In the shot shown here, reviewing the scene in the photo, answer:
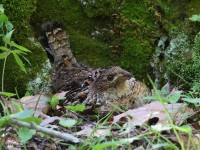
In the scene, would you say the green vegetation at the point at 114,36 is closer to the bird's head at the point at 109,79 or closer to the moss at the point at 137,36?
the moss at the point at 137,36

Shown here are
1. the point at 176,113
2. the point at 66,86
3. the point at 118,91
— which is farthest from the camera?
the point at 66,86

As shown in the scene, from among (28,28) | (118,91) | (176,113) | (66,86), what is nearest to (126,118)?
(176,113)

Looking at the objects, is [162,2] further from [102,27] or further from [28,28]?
[28,28]

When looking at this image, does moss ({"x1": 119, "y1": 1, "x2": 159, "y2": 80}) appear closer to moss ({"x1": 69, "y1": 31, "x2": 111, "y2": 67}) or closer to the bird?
moss ({"x1": 69, "y1": 31, "x2": 111, "y2": 67})

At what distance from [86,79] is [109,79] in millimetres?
554

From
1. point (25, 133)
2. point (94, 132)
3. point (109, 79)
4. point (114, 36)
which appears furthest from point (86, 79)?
point (25, 133)

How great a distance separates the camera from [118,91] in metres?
4.32

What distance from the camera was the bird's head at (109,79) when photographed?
4273 millimetres

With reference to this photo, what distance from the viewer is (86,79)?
485 centimetres

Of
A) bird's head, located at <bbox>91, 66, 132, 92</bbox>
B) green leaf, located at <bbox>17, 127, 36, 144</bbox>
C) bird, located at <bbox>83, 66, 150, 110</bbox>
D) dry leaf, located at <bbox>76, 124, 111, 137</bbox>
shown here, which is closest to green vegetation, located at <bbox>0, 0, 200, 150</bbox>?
bird, located at <bbox>83, 66, 150, 110</bbox>

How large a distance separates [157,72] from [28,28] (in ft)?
4.93

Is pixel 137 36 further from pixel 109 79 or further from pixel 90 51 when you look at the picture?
pixel 109 79

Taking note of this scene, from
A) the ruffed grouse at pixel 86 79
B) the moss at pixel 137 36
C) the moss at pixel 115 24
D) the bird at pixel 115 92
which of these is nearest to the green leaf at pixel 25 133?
the ruffed grouse at pixel 86 79

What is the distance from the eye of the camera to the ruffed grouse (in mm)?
4316
